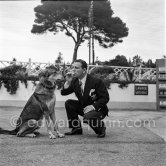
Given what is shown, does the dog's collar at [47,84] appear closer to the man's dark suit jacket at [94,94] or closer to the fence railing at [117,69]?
the man's dark suit jacket at [94,94]

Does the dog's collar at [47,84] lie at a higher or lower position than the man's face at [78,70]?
lower

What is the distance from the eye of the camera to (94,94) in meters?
6.36

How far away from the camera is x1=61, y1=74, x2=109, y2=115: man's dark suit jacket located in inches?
244

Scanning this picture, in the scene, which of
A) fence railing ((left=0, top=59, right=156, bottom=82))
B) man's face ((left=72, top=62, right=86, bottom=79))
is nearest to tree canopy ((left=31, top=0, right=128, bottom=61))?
fence railing ((left=0, top=59, right=156, bottom=82))

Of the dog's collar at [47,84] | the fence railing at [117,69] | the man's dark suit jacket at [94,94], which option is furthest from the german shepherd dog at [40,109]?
the fence railing at [117,69]

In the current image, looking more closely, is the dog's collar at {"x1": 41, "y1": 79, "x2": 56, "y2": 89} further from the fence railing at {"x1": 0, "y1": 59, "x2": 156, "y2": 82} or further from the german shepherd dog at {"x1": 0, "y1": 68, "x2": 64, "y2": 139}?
the fence railing at {"x1": 0, "y1": 59, "x2": 156, "y2": 82}

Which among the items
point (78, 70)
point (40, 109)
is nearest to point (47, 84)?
point (40, 109)

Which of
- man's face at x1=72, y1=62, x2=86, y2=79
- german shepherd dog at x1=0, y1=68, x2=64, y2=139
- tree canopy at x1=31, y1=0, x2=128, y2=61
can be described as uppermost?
tree canopy at x1=31, y1=0, x2=128, y2=61

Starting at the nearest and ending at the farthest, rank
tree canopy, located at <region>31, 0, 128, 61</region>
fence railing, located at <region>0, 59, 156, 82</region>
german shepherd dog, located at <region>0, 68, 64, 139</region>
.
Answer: german shepherd dog, located at <region>0, 68, 64, 139</region>, tree canopy, located at <region>31, 0, 128, 61</region>, fence railing, located at <region>0, 59, 156, 82</region>

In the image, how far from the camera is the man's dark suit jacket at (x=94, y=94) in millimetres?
6199

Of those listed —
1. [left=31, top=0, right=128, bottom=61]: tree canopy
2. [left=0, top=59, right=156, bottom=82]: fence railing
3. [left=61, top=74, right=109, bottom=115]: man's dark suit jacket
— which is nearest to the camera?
[left=61, top=74, right=109, bottom=115]: man's dark suit jacket

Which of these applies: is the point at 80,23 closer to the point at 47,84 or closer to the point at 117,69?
the point at 117,69

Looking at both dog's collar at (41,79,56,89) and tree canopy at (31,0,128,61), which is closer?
dog's collar at (41,79,56,89)

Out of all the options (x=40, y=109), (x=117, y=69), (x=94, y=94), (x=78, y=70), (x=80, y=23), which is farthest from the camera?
(x=117, y=69)
